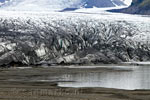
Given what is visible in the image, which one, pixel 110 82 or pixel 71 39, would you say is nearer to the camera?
pixel 110 82

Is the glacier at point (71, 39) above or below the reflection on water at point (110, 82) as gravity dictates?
below

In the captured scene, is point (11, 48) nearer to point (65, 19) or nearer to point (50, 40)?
point (50, 40)

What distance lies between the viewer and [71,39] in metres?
154

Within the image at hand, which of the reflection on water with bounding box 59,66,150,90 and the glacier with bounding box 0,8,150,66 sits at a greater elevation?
the reflection on water with bounding box 59,66,150,90

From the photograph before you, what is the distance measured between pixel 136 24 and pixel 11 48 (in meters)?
54.7

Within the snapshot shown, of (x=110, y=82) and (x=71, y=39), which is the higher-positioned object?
(x=110, y=82)

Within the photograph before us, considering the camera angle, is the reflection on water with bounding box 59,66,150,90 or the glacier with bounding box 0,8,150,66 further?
the glacier with bounding box 0,8,150,66

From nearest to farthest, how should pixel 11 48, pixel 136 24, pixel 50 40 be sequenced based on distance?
pixel 11 48 < pixel 50 40 < pixel 136 24

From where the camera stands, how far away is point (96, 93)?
51.0 meters

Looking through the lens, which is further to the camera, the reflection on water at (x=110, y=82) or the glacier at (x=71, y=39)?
the glacier at (x=71, y=39)

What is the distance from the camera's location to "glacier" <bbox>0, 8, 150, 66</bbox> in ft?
451

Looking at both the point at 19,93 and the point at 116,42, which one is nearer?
the point at 19,93

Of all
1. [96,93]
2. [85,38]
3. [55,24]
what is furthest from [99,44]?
[96,93]

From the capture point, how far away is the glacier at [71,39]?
137500 millimetres
